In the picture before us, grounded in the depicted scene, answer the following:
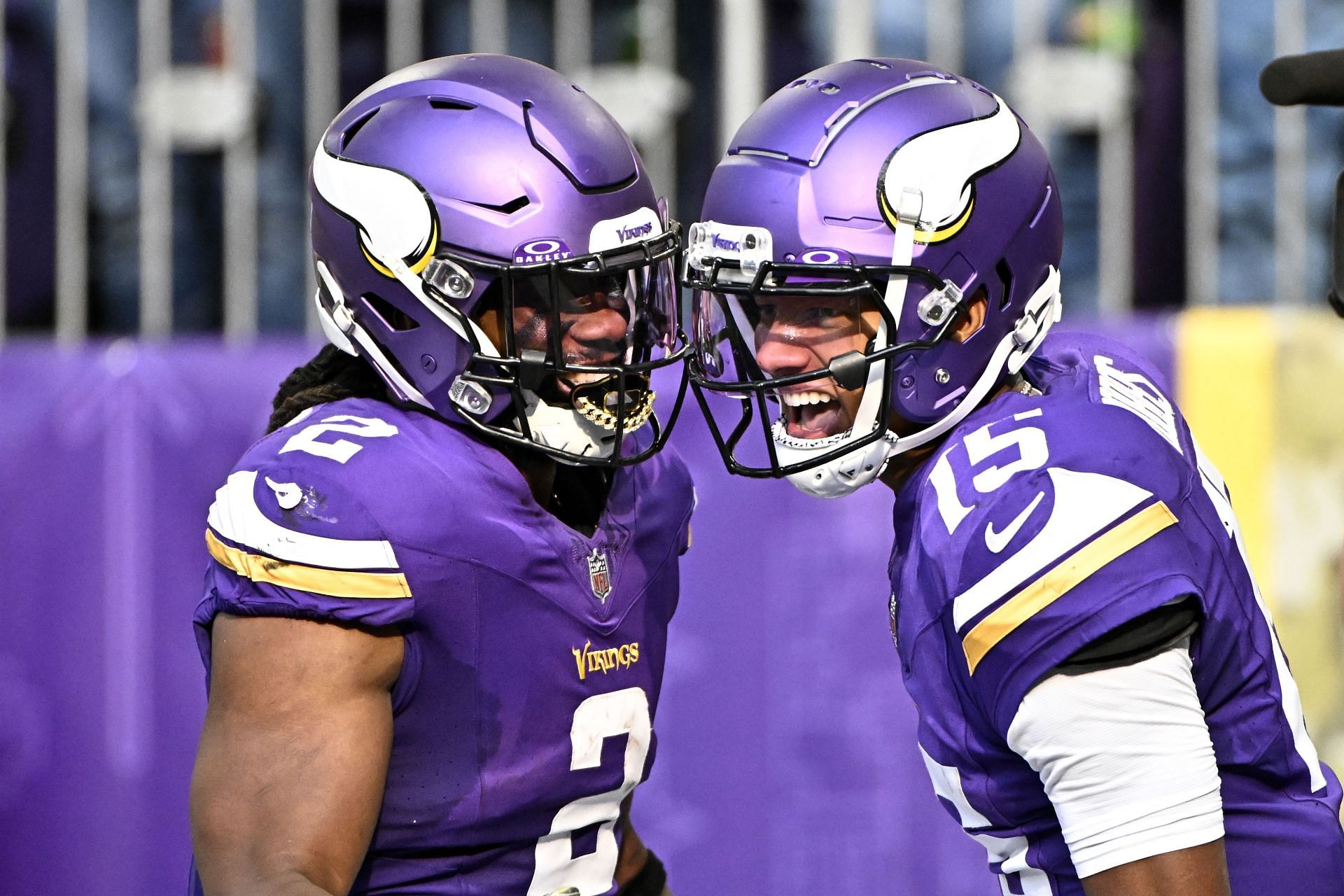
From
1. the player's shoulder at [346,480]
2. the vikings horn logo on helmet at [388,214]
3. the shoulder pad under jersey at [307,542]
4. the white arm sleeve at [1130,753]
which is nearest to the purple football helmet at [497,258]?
the vikings horn logo on helmet at [388,214]

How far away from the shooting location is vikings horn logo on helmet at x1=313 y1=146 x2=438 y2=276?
220 cm

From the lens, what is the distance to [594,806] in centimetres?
227

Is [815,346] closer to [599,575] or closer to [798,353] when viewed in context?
[798,353]

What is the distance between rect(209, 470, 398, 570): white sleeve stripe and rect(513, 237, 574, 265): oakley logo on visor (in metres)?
0.43

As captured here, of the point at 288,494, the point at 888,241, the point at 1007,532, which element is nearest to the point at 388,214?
the point at 288,494

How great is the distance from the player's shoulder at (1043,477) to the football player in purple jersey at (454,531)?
0.47 m

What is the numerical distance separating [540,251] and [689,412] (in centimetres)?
124

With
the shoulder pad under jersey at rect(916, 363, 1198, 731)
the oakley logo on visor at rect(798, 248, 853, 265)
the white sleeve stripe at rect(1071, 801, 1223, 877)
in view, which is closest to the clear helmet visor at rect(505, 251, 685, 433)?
the oakley logo on visor at rect(798, 248, 853, 265)

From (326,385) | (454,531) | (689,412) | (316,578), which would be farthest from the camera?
(689,412)

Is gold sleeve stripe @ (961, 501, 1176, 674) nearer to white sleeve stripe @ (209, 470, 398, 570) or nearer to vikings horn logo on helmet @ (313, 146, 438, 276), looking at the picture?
white sleeve stripe @ (209, 470, 398, 570)

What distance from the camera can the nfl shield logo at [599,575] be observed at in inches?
88.3

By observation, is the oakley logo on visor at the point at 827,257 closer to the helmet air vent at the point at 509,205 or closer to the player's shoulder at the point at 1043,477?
the player's shoulder at the point at 1043,477

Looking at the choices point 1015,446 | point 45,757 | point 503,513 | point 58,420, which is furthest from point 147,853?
point 1015,446

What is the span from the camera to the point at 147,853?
345cm
